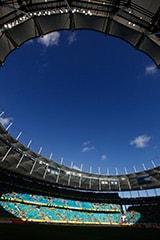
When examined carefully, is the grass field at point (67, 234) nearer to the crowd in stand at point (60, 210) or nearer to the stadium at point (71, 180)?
the stadium at point (71, 180)

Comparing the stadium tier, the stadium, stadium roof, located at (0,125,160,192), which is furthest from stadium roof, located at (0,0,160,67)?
stadium roof, located at (0,125,160,192)

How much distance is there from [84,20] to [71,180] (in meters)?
52.7

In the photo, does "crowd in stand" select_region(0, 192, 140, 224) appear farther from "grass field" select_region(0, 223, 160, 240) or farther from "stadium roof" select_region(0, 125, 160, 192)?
"grass field" select_region(0, 223, 160, 240)

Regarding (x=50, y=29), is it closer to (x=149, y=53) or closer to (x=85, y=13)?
(x=85, y=13)

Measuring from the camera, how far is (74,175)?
55219mm

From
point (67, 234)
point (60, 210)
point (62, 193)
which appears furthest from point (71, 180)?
point (67, 234)

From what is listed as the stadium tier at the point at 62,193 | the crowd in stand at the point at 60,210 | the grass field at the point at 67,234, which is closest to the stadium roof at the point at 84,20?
the grass field at the point at 67,234

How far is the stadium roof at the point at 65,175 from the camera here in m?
40.6

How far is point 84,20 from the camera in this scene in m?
10.2

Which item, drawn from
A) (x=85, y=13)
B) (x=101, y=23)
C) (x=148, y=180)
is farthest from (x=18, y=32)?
(x=148, y=180)

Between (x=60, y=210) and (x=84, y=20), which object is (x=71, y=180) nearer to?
(x=60, y=210)

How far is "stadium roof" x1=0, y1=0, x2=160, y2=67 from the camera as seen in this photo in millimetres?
8578

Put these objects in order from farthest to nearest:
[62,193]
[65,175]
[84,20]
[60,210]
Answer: [65,175] < [62,193] < [60,210] < [84,20]

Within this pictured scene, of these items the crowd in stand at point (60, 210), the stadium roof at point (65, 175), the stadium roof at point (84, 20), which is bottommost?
the stadium roof at point (84, 20)
